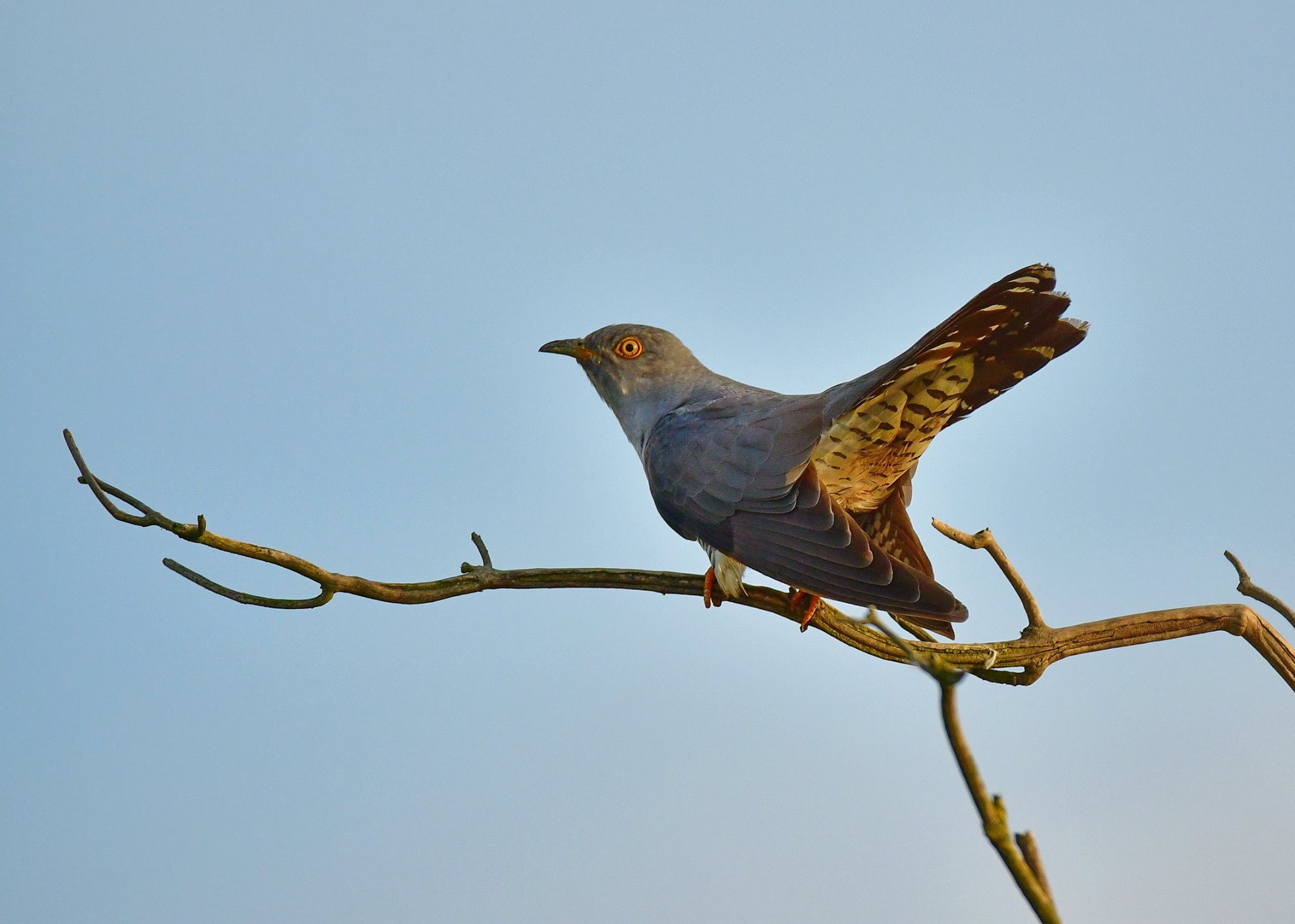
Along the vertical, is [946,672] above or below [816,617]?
below

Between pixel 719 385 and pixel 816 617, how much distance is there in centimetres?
153

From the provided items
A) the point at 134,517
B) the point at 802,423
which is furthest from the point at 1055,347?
the point at 134,517

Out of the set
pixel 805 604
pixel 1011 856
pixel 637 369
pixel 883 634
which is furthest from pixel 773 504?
pixel 1011 856

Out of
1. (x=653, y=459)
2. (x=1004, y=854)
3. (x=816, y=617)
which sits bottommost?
(x=1004, y=854)

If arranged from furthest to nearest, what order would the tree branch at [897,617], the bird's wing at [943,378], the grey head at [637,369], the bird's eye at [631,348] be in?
the bird's eye at [631,348]
the grey head at [637,369]
the bird's wing at [943,378]
the tree branch at [897,617]

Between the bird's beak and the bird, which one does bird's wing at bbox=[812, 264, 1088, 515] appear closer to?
the bird

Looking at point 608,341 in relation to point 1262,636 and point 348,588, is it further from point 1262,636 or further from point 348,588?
point 1262,636

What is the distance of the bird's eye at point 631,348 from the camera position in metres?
4.78

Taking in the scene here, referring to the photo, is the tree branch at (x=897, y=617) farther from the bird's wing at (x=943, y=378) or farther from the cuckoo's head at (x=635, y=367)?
the cuckoo's head at (x=635, y=367)

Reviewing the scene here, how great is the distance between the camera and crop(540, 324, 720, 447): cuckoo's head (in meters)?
4.68

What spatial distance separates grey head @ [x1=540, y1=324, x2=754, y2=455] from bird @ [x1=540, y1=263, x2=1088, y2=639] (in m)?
0.25

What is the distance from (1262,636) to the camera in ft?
9.84

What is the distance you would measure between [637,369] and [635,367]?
0.04 feet

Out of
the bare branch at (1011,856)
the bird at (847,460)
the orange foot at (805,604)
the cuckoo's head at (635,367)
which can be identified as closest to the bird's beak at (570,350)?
the cuckoo's head at (635,367)
